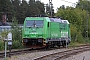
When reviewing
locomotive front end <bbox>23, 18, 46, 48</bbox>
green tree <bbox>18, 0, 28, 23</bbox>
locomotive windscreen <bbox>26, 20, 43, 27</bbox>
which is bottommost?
locomotive front end <bbox>23, 18, 46, 48</bbox>

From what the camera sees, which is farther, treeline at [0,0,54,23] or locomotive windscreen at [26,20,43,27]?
treeline at [0,0,54,23]

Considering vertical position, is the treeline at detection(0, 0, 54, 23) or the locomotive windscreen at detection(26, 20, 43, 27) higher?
the treeline at detection(0, 0, 54, 23)

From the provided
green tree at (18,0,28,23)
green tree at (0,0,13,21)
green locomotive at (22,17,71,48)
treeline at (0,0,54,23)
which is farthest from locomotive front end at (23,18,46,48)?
green tree at (18,0,28,23)

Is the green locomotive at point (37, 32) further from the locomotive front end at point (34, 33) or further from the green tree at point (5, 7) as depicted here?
the green tree at point (5, 7)

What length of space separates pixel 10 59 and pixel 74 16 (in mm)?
38067

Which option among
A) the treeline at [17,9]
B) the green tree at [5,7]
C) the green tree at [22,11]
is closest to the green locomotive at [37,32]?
the treeline at [17,9]

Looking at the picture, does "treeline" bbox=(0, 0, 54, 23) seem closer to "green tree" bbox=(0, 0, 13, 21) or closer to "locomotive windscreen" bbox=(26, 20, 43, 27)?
"green tree" bbox=(0, 0, 13, 21)

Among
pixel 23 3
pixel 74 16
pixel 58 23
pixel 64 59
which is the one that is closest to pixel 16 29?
pixel 58 23

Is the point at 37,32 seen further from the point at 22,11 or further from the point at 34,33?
the point at 22,11

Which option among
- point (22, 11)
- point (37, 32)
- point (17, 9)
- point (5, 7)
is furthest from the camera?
point (17, 9)

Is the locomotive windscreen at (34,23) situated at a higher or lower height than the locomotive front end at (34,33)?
higher

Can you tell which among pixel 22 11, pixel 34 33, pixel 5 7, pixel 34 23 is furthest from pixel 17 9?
pixel 34 33

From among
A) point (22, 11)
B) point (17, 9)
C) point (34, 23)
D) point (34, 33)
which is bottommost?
point (34, 33)

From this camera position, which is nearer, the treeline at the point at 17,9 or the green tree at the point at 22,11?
the treeline at the point at 17,9
